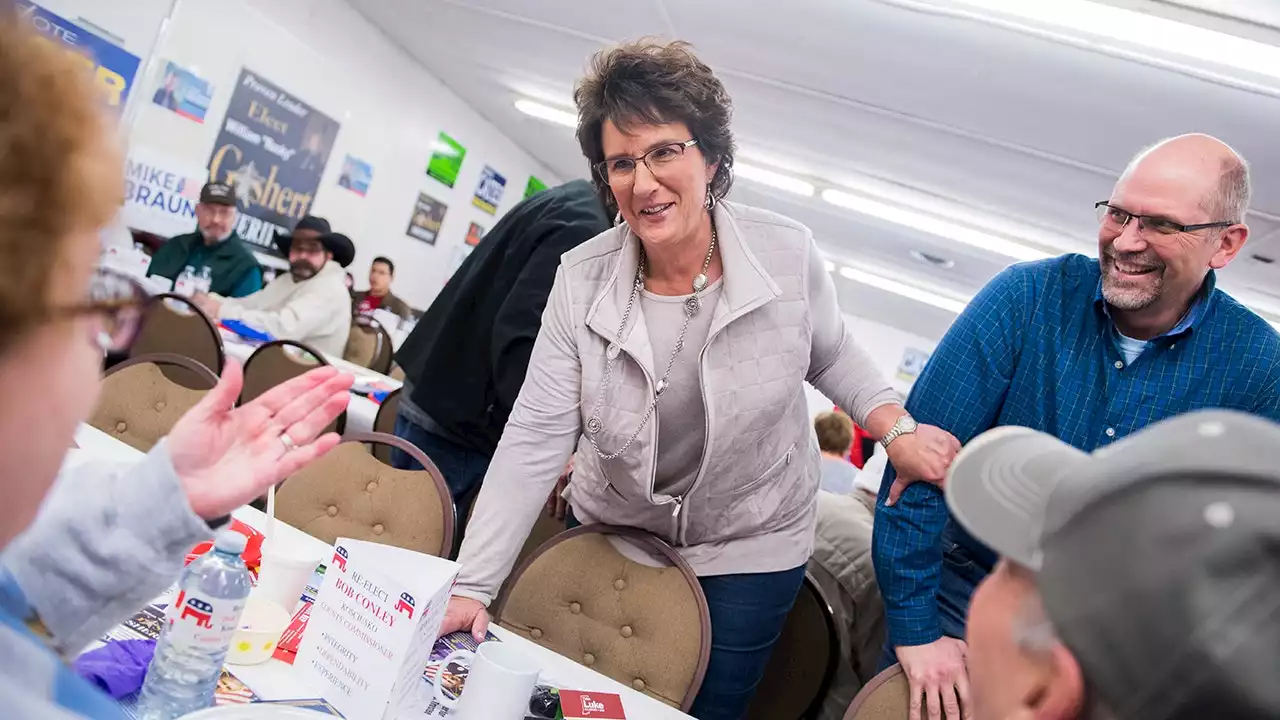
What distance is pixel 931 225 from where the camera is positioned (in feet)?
23.8

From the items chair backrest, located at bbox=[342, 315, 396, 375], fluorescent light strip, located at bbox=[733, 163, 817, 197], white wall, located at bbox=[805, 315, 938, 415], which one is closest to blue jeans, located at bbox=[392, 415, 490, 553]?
chair backrest, located at bbox=[342, 315, 396, 375]

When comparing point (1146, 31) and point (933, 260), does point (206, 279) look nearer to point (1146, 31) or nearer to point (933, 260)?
point (1146, 31)

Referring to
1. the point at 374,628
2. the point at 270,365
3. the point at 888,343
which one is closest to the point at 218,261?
the point at 270,365

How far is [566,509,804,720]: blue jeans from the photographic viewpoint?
1827mm

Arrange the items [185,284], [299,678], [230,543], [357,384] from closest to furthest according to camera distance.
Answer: [230,543] → [299,678] → [357,384] → [185,284]

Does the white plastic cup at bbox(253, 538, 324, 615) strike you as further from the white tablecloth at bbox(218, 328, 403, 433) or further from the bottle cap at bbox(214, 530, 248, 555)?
the white tablecloth at bbox(218, 328, 403, 433)

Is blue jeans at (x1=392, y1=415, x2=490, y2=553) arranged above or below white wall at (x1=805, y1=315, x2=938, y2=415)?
below

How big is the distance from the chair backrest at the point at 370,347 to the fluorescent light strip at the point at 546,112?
273 centimetres

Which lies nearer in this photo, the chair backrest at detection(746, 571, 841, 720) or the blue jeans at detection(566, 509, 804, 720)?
the blue jeans at detection(566, 509, 804, 720)

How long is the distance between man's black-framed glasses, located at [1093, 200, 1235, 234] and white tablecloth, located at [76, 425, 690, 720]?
4.31ft

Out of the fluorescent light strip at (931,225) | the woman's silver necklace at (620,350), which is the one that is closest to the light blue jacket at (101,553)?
the woman's silver necklace at (620,350)

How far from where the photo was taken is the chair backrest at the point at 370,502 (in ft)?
6.45

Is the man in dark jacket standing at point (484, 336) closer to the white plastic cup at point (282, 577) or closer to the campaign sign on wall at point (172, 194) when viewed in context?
the white plastic cup at point (282, 577)

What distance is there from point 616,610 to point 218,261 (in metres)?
4.49
